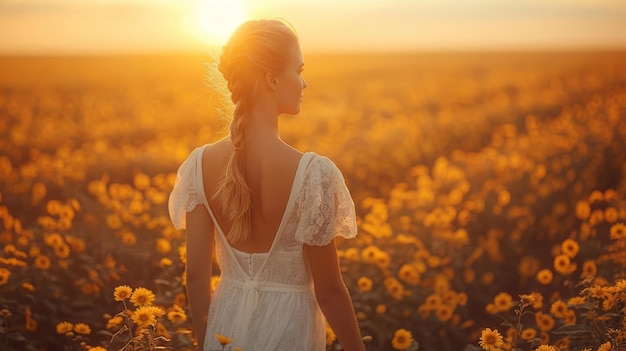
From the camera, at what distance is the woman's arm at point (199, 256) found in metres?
3.01

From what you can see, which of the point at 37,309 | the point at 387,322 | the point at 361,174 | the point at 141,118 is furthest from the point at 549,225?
the point at 141,118

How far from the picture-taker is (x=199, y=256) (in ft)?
9.90

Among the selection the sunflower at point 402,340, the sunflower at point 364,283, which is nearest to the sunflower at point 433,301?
the sunflower at point 364,283

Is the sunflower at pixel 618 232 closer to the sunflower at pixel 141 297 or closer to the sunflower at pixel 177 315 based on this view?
the sunflower at pixel 177 315

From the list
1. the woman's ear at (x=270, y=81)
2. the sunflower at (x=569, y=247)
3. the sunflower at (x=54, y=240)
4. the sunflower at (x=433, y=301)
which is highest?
the woman's ear at (x=270, y=81)

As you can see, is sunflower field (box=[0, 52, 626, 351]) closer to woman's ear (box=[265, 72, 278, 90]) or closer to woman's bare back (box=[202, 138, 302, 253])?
woman's bare back (box=[202, 138, 302, 253])

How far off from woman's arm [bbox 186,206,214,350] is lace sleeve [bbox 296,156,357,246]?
1.25 ft

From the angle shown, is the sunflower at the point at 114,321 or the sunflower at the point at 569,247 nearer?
the sunflower at the point at 114,321

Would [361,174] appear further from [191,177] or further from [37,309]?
[191,177]

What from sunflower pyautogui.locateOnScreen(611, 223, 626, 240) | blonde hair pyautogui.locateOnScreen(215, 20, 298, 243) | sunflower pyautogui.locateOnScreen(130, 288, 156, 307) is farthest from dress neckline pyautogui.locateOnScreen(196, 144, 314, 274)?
sunflower pyautogui.locateOnScreen(611, 223, 626, 240)

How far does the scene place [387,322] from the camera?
A: 4801 mm

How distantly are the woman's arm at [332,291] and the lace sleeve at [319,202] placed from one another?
5 cm

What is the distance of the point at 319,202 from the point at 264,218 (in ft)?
0.70

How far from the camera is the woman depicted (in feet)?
9.14
